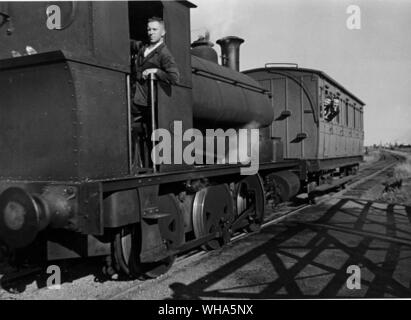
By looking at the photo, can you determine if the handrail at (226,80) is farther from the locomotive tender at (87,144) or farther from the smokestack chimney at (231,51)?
the smokestack chimney at (231,51)

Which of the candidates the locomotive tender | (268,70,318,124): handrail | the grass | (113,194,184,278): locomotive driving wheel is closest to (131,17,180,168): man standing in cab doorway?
the locomotive tender

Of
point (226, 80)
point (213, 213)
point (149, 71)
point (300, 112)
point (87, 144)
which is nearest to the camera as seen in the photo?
point (87, 144)

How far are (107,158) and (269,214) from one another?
6124mm

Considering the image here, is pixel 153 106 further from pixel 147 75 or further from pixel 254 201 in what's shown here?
pixel 254 201

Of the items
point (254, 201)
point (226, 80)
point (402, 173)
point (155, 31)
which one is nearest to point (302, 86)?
point (226, 80)

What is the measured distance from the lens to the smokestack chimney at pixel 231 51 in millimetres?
9227

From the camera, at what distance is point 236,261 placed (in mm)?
5629

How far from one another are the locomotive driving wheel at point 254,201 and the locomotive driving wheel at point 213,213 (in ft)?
2.68

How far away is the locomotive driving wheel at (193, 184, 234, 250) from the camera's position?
5766 mm

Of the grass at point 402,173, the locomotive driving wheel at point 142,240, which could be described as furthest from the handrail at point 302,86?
the grass at point 402,173

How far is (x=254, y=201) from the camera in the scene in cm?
774

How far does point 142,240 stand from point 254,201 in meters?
3.73
